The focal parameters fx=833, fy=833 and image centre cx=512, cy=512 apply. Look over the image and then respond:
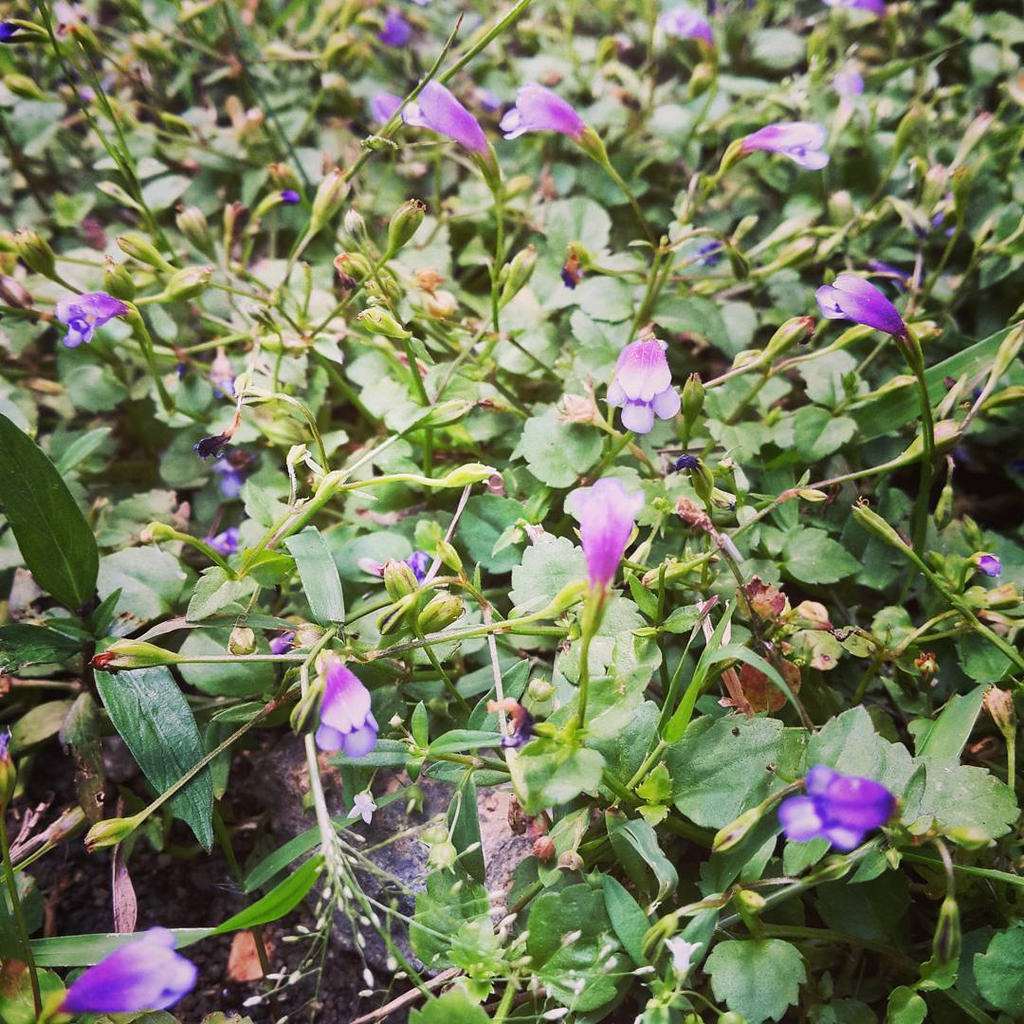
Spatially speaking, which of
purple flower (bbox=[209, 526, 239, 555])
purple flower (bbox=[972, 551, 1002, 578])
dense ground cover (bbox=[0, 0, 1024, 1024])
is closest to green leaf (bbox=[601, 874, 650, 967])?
dense ground cover (bbox=[0, 0, 1024, 1024])

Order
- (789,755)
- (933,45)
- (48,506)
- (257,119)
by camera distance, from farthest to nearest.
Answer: (933,45)
(257,119)
(48,506)
(789,755)

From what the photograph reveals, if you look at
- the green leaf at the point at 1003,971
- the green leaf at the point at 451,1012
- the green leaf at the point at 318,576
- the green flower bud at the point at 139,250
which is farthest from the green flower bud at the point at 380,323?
the green leaf at the point at 1003,971

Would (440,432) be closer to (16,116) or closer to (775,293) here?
(775,293)

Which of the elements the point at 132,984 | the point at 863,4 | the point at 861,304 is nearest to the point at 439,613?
the point at 132,984

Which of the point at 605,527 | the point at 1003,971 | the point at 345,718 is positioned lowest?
the point at 1003,971

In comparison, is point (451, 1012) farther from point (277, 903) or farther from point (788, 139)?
point (788, 139)

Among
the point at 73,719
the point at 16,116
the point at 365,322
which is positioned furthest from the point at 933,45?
the point at 73,719
